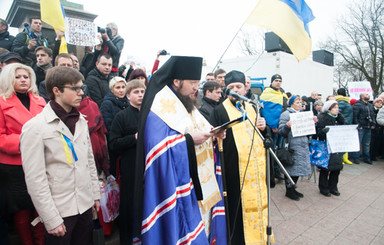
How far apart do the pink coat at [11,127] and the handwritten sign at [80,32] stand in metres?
2.08

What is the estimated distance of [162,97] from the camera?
2061 millimetres

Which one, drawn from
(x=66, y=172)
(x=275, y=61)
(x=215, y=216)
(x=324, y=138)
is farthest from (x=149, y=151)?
(x=275, y=61)

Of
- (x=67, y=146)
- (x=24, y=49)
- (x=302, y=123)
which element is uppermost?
(x=24, y=49)

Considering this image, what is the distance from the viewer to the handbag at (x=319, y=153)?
491 centimetres

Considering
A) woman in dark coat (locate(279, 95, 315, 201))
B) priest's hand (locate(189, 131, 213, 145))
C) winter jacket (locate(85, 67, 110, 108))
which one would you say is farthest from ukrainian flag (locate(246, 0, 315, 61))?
winter jacket (locate(85, 67, 110, 108))

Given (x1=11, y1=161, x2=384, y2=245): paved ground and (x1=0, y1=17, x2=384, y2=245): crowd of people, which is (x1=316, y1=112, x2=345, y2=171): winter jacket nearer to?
(x1=11, y1=161, x2=384, y2=245): paved ground

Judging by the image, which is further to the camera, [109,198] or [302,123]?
[302,123]

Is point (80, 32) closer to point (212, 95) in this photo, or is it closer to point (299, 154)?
point (212, 95)

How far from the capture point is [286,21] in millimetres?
3170

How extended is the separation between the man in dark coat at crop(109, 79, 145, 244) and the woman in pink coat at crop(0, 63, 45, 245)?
2.42 ft

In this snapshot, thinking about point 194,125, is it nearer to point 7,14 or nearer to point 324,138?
point 324,138

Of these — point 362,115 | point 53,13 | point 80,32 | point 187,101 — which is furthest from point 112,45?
point 362,115

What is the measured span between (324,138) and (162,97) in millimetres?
4191

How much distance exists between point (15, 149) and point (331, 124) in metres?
5.20
